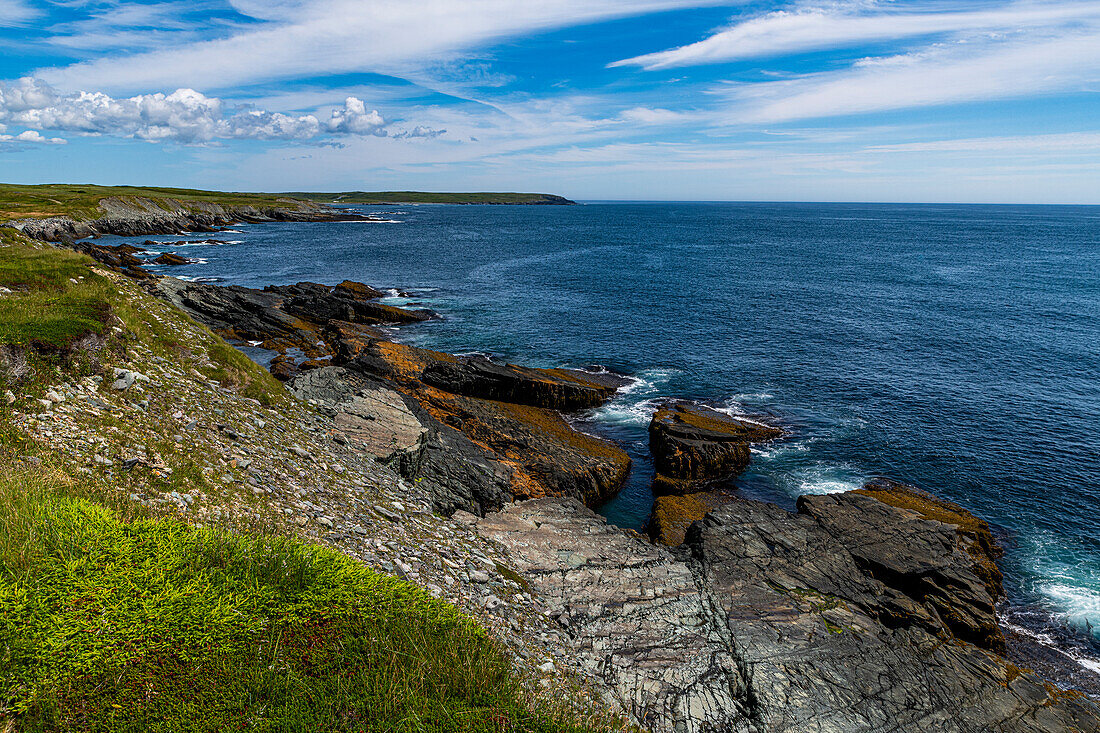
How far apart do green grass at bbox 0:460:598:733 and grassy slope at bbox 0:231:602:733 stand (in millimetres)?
22

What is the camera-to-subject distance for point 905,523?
24.3 metres

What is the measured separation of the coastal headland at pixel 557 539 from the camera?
1243 cm

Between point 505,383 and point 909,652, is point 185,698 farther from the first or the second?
point 505,383

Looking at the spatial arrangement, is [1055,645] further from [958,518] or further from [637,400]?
[637,400]

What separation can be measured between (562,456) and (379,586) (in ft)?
67.6

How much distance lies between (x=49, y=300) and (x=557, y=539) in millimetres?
18536

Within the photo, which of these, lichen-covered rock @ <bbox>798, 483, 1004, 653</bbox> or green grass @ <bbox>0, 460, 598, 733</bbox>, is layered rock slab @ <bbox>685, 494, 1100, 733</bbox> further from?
green grass @ <bbox>0, 460, 598, 733</bbox>

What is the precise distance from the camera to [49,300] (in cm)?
1766

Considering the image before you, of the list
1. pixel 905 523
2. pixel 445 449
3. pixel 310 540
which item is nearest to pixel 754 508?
pixel 905 523

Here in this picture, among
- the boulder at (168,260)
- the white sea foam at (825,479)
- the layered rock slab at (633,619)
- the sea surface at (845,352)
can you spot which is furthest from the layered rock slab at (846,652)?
the boulder at (168,260)

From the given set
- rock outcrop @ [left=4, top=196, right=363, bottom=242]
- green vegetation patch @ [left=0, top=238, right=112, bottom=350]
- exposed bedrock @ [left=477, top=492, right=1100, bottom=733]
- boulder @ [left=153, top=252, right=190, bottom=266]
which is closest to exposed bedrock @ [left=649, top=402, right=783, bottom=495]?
exposed bedrock @ [left=477, top=492, right=1100, bottom=733]

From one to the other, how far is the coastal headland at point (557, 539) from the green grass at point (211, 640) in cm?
25

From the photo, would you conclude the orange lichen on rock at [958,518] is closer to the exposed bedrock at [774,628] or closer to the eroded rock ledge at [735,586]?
the eroded rock ledge at [735,586]

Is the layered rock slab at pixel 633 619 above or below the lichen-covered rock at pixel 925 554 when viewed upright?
above
